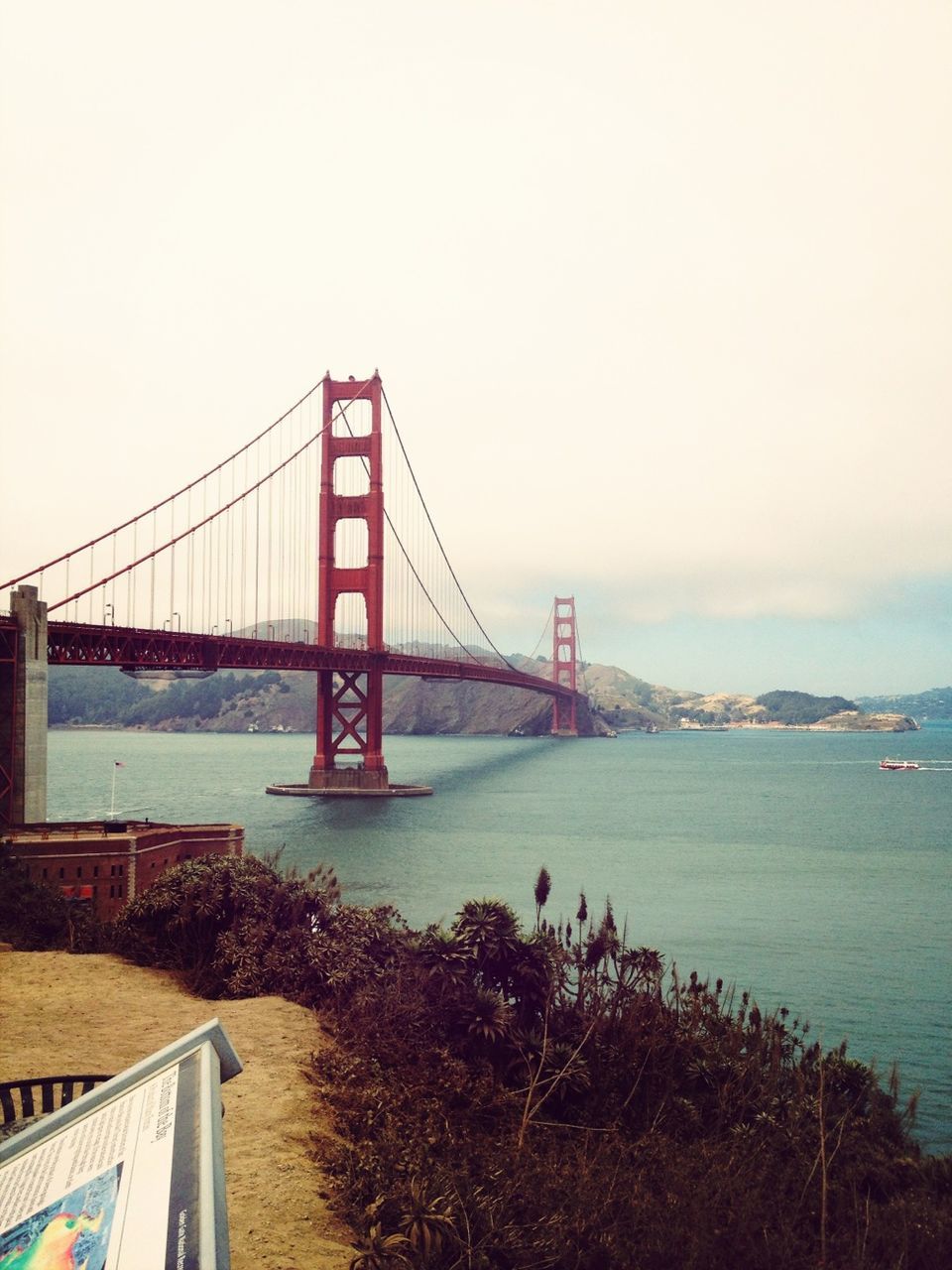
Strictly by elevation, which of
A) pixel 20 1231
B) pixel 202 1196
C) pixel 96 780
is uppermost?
pixel 202 1196

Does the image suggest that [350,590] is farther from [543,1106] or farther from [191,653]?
[543,1106]

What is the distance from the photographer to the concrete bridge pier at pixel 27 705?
82.5 feet

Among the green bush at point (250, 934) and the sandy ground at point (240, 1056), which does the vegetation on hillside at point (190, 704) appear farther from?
the sandy ground at point (240, 1056)

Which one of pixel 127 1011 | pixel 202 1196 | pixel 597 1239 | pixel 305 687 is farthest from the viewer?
pixel 305 687

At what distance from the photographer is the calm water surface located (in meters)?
19.3

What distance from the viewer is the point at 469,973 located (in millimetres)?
11672

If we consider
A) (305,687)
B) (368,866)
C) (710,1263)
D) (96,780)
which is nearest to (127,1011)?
→ (710,1263)

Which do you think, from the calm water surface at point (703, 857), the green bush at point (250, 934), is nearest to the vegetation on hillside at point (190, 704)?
the calm water surface at point (703, 857)

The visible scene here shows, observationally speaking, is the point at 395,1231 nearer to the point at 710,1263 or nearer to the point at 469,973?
the point at 710,1263

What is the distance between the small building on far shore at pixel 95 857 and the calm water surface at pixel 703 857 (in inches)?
252

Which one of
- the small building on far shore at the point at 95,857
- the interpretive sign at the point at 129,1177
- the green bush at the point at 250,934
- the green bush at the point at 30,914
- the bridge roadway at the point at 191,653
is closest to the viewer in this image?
the interpretive sign at the point at 129,1177

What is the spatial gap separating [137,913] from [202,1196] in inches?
552

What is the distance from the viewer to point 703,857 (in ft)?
122

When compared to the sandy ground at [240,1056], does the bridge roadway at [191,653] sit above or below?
above
